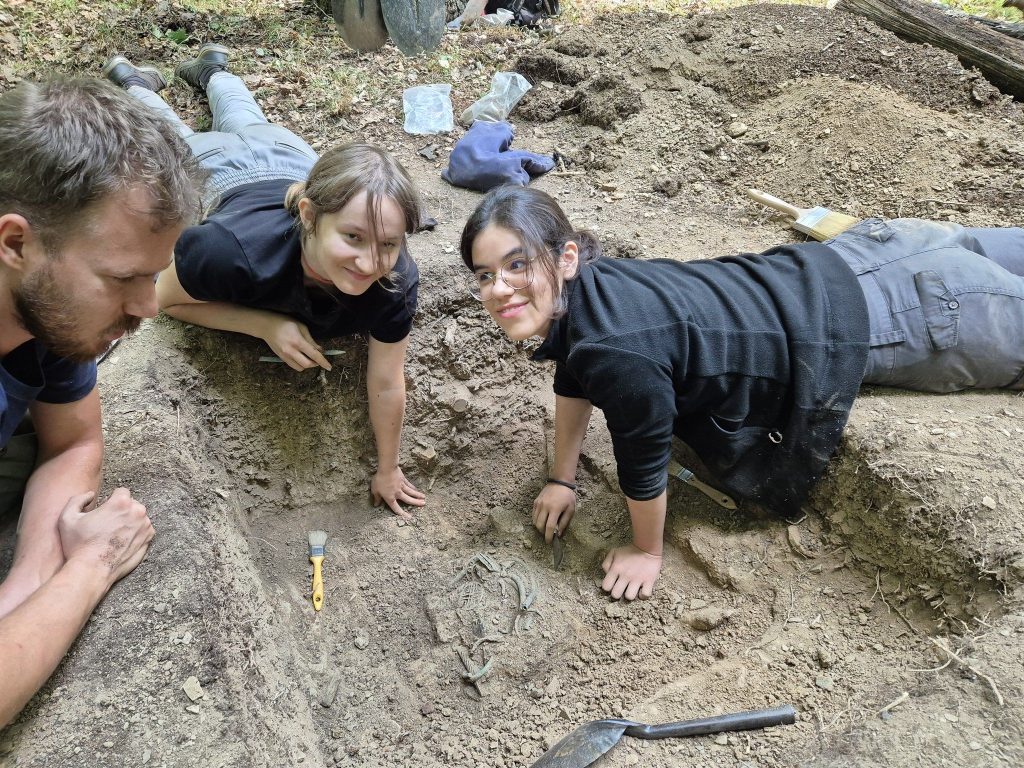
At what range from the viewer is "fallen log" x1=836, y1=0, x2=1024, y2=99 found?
13.9 feet

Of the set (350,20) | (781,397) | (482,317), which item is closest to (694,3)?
(350,20)

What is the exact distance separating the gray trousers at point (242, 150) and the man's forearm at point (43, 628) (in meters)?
1.52

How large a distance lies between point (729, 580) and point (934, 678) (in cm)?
66

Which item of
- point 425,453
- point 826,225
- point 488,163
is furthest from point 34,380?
point 826,225

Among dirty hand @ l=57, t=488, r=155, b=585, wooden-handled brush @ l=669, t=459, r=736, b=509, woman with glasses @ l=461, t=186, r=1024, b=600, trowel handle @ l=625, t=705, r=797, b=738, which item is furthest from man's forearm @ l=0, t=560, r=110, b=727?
wooden-handled brush @ l=669, t=459, r=736, b=509

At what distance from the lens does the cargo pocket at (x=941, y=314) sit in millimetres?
2221

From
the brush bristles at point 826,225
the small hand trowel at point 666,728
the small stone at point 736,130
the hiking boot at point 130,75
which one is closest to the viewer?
the small hand trowel at point 666,728

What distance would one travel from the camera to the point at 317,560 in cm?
246

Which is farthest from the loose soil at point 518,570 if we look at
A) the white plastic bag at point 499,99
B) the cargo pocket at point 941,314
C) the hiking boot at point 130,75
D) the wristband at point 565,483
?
the hiking boot at point 130,75

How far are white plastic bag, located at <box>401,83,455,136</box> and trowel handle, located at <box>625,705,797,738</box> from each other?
348 cm

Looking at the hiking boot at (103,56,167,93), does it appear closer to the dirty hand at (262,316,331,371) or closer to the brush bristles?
the dirty hand at (262,316,331,371)

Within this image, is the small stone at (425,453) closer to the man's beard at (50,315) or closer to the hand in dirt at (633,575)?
the hand in dirt at (633,575)

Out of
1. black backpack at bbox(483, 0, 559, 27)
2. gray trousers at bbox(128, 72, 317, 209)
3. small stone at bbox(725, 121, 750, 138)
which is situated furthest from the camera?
black backpack at bbox(483, 0, 559, 27)

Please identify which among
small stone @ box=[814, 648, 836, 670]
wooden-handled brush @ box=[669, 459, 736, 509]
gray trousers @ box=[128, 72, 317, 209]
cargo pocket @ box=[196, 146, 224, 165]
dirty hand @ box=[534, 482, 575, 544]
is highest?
cargo pocket @ box=[196, 146, 224, 165]
